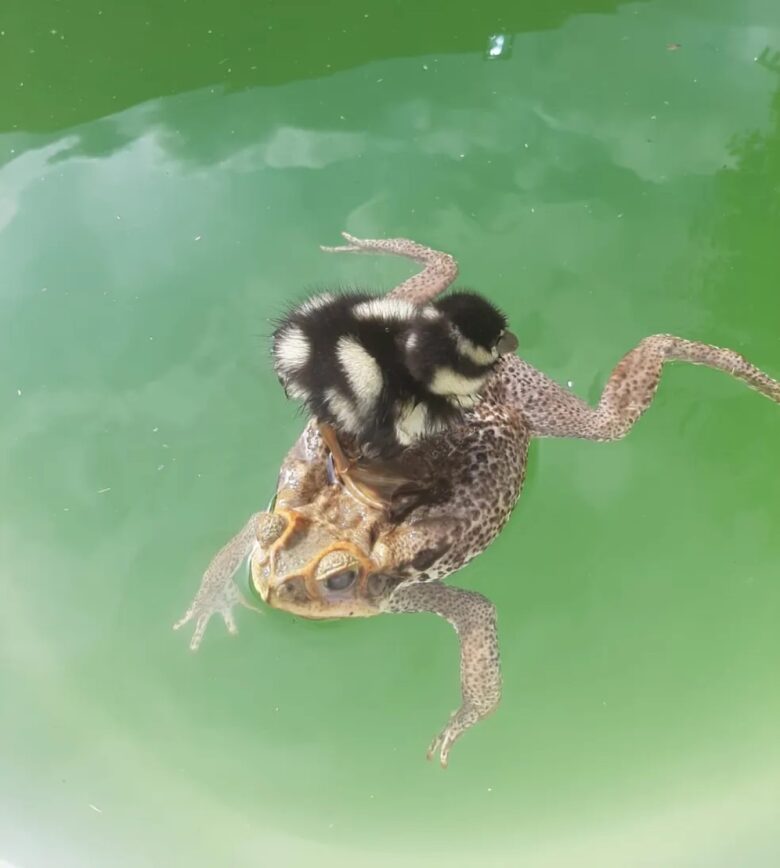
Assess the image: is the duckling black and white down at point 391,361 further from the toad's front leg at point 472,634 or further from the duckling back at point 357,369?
the toad's front leg at point 472,634

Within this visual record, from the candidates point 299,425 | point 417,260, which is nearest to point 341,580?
point 299,425

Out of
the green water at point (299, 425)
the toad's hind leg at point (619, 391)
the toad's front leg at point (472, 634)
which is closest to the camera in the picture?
the toad's front leg at point (472, 634)

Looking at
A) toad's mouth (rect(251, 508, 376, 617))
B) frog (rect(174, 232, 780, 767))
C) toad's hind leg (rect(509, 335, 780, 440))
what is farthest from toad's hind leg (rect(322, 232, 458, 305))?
toad's mouth (rect(251, 508, 376, 617))

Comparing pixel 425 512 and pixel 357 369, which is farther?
pixel 425 512

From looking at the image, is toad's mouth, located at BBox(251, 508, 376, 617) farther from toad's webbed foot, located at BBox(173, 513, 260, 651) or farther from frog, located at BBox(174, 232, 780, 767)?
toad's webbed foot, located at BBox(173, 513, 260, 651)

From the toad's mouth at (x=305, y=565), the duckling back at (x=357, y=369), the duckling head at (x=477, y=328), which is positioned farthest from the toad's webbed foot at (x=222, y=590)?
the duckling head at (x=477, y=328)

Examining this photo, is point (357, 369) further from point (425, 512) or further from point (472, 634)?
point (472, 634)

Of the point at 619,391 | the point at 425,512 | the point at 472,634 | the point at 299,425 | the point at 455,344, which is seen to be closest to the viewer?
the point at 455,344

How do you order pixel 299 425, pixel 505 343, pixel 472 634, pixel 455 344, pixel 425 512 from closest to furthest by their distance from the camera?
pixel 455 344
pixel 505 343
pixel 425 512
pixel 472 634
pixel 299 425
